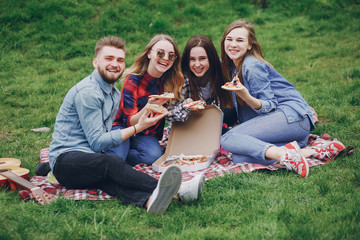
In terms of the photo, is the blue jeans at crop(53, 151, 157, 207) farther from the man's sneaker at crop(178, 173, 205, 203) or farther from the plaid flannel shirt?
the plaid flannel shirt

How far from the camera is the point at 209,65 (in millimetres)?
4551

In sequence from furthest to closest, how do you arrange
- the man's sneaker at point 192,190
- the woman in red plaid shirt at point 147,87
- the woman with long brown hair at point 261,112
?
the woman in red plaid shirt at point 147,87, the woman with long brown hair at point 261,112, the man's sneaker at point 192,190

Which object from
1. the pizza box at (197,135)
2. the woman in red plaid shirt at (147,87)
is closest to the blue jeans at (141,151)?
the woman in red plaid shirt at (147,87)

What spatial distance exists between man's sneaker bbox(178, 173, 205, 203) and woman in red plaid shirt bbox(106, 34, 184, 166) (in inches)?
51.7

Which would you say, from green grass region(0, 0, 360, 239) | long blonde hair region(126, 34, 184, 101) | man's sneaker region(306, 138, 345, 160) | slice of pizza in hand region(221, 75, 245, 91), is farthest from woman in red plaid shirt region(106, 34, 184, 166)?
man's sneaker region(306, 138, 345, 160)

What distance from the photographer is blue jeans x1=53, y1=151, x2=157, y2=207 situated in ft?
9.95

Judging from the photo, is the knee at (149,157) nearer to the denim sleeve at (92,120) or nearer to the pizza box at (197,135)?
the pizza box at (197,135)

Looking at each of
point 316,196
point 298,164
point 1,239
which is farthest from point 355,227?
point 1,239

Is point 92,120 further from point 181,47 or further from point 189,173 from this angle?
point 181,47

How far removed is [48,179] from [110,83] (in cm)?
115

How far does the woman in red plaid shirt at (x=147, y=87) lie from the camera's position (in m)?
4.23

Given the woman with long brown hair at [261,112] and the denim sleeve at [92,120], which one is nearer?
the denim sleeve at [92,120]

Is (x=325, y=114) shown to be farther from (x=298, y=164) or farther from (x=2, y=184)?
(x=2, y=184)

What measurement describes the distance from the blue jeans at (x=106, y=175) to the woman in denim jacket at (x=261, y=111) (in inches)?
51.7
